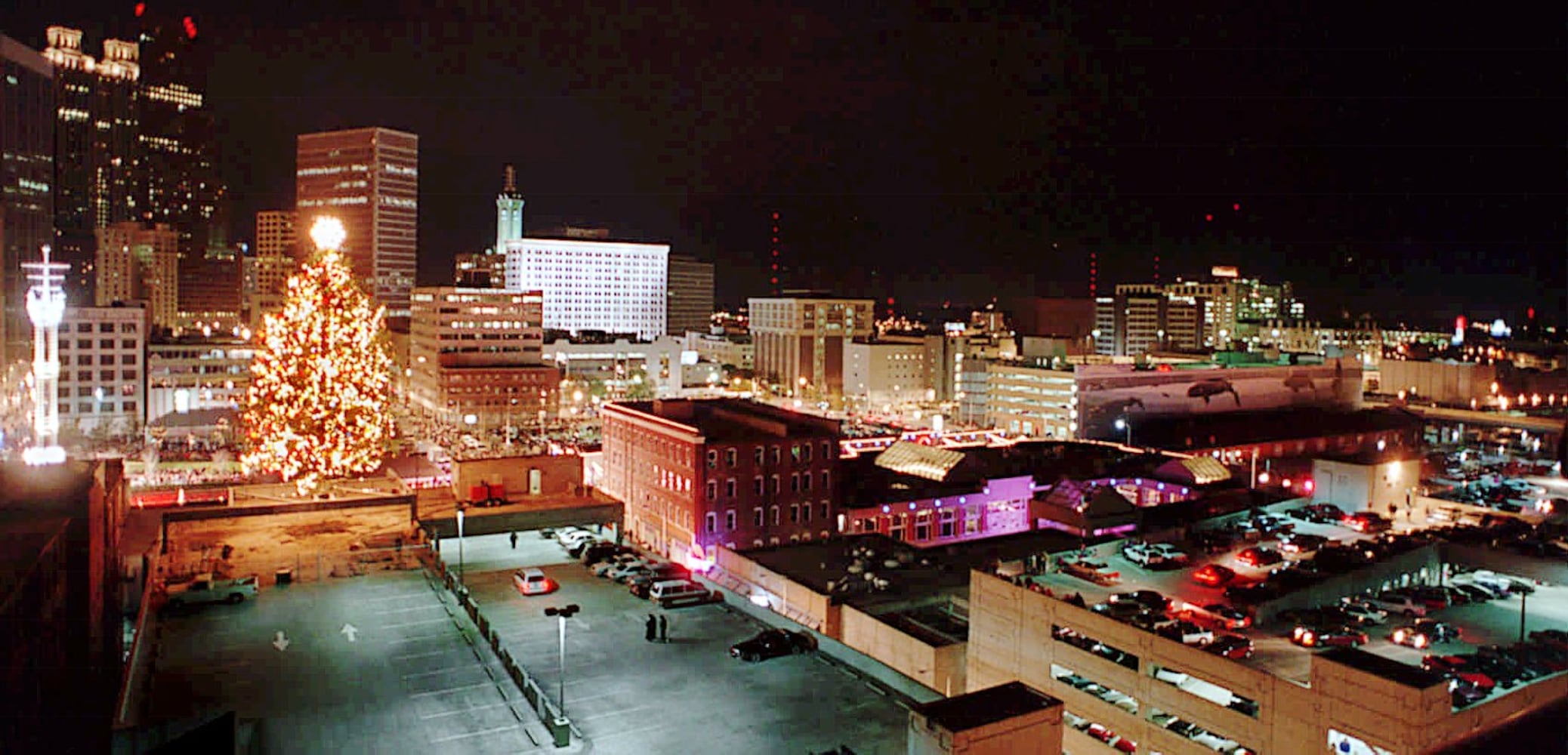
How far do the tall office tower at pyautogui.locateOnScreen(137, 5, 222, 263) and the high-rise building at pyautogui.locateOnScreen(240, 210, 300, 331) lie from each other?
22.8 ft

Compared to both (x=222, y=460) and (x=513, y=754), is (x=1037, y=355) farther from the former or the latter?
(x=513, y=754)

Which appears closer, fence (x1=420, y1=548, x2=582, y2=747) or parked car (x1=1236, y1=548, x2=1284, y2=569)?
fence (x1=420, y1=548, x2=582, y2=747)

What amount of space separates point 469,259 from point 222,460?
260 ft

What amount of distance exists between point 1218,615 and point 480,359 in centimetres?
6844

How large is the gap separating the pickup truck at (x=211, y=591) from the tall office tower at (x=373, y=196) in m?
115

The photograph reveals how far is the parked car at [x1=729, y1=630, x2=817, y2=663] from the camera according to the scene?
1526cm

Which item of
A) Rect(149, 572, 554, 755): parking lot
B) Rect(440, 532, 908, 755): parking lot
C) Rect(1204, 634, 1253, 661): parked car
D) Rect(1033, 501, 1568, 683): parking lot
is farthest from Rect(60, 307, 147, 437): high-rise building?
Rect(1204, 634, 1253, 661): parked car

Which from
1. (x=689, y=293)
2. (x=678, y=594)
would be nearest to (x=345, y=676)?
(x=678, y=594)

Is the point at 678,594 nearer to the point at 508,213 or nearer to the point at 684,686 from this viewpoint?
the point at 684,686

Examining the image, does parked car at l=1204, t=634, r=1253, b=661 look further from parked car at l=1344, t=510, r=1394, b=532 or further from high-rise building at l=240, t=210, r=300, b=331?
high-rise building at l=240, t=210, r=300, b=331

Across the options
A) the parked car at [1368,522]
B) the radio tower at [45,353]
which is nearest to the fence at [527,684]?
the radio tower at [45,353]

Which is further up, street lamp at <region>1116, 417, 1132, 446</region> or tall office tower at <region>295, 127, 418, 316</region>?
tall office tower at <region>295, 127, 418, 316</region>

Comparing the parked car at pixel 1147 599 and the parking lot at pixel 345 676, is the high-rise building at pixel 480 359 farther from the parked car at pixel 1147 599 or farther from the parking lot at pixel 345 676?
the parked car at pixel 1147 599

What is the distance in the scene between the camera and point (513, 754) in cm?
1148
